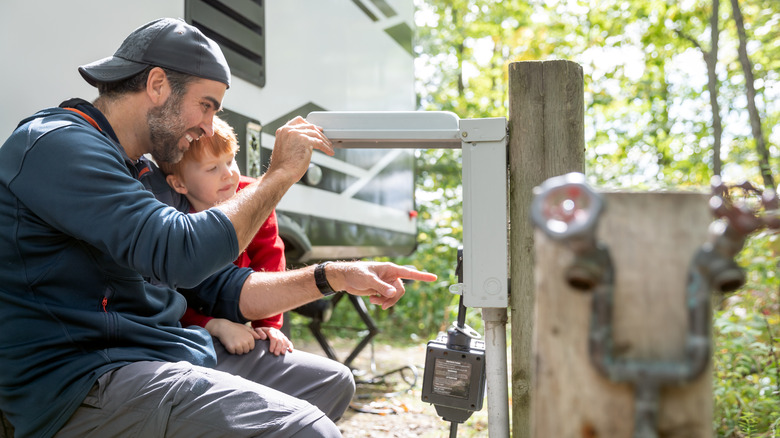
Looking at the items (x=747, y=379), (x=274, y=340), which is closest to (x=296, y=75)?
(x=274, y=340)

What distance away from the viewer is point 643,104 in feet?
31.8

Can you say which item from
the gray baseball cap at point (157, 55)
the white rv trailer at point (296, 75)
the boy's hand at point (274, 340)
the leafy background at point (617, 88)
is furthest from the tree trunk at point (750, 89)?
the gray baseball cap at point (157, 55)

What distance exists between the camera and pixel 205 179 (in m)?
2.23

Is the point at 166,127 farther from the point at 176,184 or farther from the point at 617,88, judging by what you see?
the point at 617,88

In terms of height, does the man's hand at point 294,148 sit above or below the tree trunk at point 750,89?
below

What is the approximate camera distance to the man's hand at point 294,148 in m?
1.84

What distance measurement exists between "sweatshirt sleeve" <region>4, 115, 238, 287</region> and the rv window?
1.06 metres

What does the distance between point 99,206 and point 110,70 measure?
502 mm

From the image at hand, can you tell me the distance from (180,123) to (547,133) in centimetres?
107

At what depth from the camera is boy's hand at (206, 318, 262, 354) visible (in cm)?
209

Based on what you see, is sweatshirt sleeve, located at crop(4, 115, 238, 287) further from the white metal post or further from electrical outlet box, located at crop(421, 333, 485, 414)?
electrical outlet box, located at crop(421, 333, 485, 414)

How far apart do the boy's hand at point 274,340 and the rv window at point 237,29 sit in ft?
3.48

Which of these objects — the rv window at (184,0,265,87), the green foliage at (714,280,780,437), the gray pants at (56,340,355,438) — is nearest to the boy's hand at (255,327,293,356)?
the gray pants at (56,340,355,438)

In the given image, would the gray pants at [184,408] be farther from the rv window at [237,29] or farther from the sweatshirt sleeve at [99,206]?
the rv window at [237,29]
